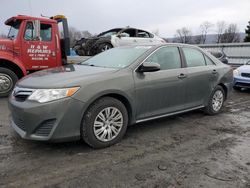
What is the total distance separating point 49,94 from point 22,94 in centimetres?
48

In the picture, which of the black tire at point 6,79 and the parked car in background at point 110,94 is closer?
the parked car in background at point 110,94

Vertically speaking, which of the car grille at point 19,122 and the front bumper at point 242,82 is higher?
the car grille at point 19,122

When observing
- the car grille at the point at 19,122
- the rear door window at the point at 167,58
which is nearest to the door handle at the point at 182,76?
the rear door window at the point at 167,58

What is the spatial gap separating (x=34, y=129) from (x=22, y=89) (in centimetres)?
64

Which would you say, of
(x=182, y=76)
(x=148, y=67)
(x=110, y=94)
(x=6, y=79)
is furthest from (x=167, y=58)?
(x=6, y=79)

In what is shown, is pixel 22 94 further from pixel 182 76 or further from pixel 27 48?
pixel 27 48

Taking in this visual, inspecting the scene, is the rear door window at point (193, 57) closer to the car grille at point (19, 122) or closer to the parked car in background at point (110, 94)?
the parked car in background at point (110, 94)

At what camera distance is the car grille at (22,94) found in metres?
3.37

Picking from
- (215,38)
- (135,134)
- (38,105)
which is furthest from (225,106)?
(215,38)

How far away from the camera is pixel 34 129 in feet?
10.7

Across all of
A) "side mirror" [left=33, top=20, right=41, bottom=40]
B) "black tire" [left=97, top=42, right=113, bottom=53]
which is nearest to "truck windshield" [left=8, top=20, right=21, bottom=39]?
"side mirror" [left=33, top=20, right=41, bottom=40]

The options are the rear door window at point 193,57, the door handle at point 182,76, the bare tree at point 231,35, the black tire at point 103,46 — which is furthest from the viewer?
the bare tree at point 231,35

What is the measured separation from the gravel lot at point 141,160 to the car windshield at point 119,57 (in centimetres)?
123

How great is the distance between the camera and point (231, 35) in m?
67.1
